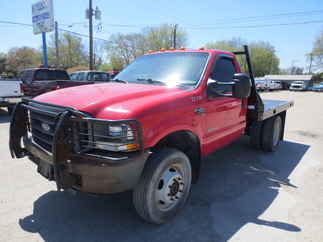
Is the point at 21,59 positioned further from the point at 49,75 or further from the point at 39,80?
the point at 39,80

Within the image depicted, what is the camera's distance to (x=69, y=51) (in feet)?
160

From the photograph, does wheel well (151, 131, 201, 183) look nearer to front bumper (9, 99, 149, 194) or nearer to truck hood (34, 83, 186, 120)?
truck hood (34, 83, 186, 120)

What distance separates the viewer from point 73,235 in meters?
2.43

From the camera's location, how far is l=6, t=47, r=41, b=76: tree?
3974 cm

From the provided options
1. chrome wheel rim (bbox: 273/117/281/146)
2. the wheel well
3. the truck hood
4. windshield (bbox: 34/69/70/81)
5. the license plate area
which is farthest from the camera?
windshield (bbox: 34/69/70/81)

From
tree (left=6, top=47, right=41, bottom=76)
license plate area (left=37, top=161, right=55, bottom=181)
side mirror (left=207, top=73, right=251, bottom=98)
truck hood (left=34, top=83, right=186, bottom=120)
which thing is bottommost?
license plate area (left=37, top=161, right=55, bottom=181)

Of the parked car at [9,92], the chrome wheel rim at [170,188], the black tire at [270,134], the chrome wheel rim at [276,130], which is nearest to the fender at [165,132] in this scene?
the chrome wheel rim at [170,188]

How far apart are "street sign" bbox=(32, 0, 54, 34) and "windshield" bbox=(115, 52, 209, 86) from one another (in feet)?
53.0

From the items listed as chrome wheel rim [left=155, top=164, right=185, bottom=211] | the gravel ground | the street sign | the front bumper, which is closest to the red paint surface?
the front bumper

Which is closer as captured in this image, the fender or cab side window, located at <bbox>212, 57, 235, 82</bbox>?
the fender

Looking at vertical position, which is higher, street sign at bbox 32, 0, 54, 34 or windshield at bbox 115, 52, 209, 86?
street sign at bbox 32, 0, 54, 34

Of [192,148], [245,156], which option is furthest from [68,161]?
[245,156]

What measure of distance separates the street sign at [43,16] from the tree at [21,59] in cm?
2568

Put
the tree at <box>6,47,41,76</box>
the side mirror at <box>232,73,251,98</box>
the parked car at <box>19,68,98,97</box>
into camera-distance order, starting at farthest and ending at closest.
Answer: the tree at <box>6,47,41,76</box> < the parked car at <box>19,68,98,97</box> < the side mirror at <box>232,73,251,98</box>
